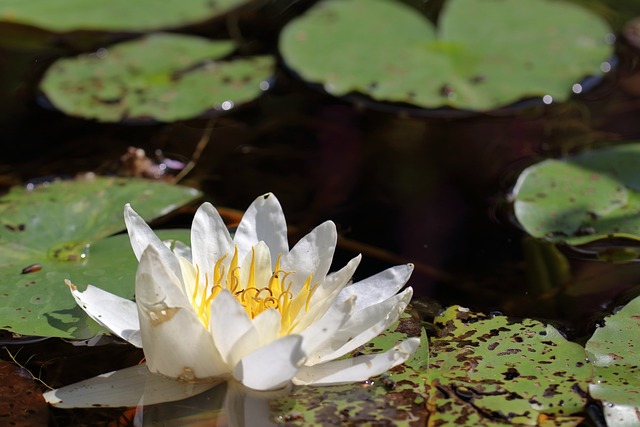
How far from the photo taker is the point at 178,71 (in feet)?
11.7

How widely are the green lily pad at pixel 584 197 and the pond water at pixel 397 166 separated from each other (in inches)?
3.6

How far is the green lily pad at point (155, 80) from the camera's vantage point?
3.32 m

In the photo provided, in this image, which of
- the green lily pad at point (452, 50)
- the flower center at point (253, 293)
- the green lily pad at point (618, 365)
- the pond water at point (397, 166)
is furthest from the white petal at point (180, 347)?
the green lily pad at point (452, 50)

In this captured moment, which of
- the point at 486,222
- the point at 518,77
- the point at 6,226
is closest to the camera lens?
the point at 6,226

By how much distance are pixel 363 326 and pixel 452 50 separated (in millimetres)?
2138

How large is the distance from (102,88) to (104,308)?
184 cm

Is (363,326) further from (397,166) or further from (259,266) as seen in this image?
(397,166)

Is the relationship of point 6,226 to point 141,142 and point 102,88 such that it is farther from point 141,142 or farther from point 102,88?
point 102,88

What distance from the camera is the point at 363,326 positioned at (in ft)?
5.86

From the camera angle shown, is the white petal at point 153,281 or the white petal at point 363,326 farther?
the white petal at point 363,326

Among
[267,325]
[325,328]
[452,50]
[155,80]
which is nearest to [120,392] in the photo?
[267,325]

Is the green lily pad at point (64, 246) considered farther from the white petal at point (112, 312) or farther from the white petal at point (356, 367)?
the white petal at point (356, 367)

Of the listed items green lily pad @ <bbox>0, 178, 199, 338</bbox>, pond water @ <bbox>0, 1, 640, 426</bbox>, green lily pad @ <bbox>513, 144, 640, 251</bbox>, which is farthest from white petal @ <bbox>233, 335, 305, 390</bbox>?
green lily pad @ <bbox>513, 144, 640, 251</bbox>

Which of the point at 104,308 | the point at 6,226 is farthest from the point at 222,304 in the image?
the point at 6,226
